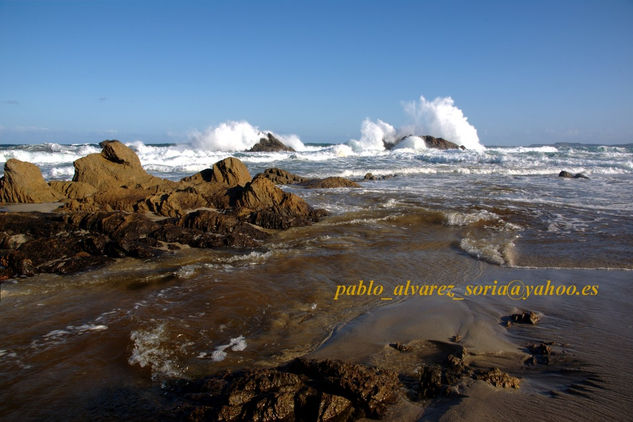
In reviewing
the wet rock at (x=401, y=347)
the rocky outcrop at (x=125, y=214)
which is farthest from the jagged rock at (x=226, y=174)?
the wet rock at (x=401, y=347)

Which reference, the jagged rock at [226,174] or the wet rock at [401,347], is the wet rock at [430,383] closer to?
the wet rock at [401,347]

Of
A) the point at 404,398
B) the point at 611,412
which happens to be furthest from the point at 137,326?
the point at 611,412

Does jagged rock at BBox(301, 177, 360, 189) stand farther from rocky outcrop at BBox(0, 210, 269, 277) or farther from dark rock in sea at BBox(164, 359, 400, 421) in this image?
dark rock in sea at BBox(164, 359, 400, 421)

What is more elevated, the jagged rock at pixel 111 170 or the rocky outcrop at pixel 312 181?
the jagged rock at pixel 111 170

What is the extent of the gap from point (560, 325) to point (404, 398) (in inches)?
75.9

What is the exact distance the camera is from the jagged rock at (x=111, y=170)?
8922 millimetres

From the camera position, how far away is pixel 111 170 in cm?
913

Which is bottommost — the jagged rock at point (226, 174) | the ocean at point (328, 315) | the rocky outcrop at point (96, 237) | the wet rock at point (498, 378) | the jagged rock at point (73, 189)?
the ocean at point (328, 315)

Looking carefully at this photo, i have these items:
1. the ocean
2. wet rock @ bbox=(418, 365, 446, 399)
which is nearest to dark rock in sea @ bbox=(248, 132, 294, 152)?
the ocean

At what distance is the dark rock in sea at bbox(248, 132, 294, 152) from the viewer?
148ft

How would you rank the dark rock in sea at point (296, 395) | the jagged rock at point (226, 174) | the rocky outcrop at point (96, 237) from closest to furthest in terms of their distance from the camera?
the dark rock in sea at point (296, 395), the rocky outcrop at point (96, 237), the jagged rock at point (226, 174)

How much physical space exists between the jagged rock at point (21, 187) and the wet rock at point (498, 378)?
8.81m

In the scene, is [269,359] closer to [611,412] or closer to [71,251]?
[611,412]

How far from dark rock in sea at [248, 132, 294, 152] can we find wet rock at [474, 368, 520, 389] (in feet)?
143
